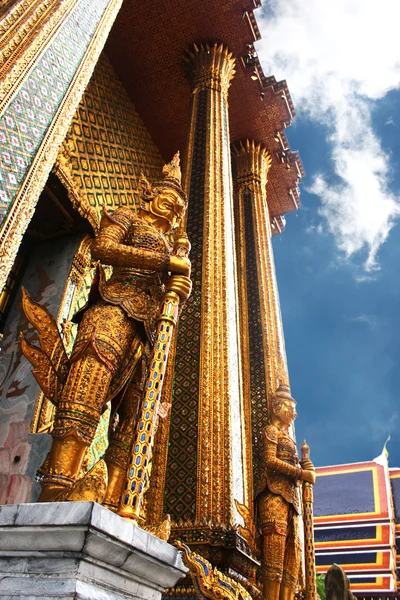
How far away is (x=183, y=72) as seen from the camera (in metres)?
8.20

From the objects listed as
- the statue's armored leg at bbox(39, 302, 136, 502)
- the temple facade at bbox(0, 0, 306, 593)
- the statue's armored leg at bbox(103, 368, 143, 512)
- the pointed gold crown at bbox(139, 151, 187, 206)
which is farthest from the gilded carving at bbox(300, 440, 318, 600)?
the pointed gold crown at bbox(139, 151, 187, 206)

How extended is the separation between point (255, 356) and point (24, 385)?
278 centimetres

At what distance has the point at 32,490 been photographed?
413cm

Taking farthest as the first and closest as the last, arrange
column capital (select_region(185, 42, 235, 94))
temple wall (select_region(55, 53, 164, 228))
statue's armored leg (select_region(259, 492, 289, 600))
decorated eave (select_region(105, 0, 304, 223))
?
decorated eave (select_region(105, 0, 304, 223))
column capital (select_region(185, 42, 235, 94))
temple wall (select_region(55, 53, 164, 228))
statue's armored leg (select_region(259, 492, 289, 600))

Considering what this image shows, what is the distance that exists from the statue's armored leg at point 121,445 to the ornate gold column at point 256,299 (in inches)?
109

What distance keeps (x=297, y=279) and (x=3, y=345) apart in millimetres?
28277

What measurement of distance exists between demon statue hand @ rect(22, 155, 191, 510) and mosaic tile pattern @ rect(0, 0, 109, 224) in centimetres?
52

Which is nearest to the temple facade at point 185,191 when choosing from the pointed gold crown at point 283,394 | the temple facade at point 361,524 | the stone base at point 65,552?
the pointed gold crown at point 283,394

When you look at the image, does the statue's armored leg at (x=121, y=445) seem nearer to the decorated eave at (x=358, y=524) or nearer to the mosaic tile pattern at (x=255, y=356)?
the mosaic tile pattern at (x=255, y=356)

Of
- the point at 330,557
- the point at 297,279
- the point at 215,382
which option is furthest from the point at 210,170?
the point at 297,279

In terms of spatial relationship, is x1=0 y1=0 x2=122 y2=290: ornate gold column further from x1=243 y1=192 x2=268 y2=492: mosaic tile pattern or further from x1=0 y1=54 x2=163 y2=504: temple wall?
x1=243 y1=192 x2=268 y2=492: mosaic tile pattern

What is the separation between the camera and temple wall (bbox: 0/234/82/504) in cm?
424

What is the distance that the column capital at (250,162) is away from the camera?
869 cm

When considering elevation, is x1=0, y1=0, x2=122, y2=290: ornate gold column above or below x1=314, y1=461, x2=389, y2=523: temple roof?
below
